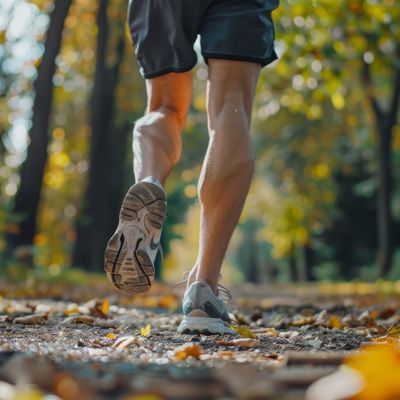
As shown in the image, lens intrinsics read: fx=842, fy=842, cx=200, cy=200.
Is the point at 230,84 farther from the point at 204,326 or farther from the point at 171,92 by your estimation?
the point at 204,326

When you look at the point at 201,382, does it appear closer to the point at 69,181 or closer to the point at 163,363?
the point at 163,363

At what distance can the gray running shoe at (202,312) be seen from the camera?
2975 millimetres

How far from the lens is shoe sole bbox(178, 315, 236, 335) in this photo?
2953 mm

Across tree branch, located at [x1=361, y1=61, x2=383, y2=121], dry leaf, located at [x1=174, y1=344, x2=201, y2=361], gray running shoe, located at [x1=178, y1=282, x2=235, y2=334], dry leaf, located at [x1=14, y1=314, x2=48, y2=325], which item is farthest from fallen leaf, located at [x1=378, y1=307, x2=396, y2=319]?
tree branch, located at [x1=361, y1=61, x2=383, y2=121]

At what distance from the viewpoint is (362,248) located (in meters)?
33.5

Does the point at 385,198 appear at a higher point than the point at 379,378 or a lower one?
lower

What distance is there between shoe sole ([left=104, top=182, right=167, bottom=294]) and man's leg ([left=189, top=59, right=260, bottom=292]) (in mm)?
227

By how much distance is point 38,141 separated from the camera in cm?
1205

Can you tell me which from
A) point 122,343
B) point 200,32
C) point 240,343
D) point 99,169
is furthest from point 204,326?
point 99,169

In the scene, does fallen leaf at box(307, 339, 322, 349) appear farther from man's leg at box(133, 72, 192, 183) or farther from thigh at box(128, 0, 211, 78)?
thigh at box(128, 0, 211, 78)

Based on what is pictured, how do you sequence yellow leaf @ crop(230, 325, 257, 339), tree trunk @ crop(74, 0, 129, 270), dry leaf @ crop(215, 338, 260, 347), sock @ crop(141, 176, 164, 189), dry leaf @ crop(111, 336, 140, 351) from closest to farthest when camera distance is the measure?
dry leaf @ crop(111, 336, 140, 351)
dry leaf @ crop(215, 338, 260, 347)
yellow leaf @ crop(230, 325, 257, 339)
sock @ crop(141, 176, 164, 189)
tree trunk @ crop(74, 0, 129, 270)

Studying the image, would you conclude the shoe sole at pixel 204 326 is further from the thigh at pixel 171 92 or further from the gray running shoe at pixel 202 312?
the thigh at pixel 171 92

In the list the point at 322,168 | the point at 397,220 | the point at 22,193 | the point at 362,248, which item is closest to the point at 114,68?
the point at 22,193

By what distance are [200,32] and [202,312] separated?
43.7 inches
